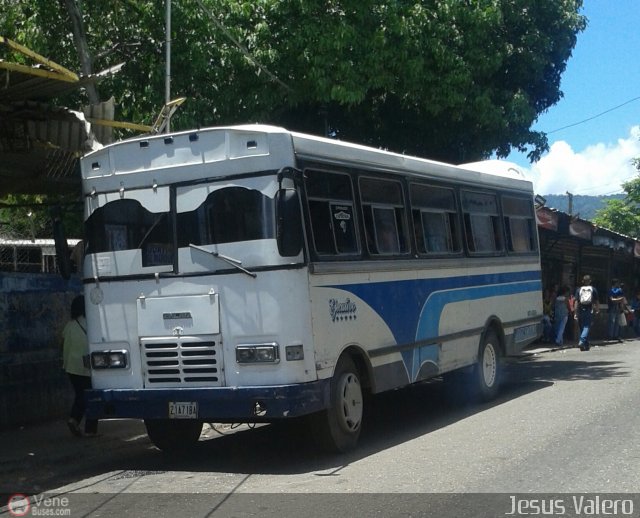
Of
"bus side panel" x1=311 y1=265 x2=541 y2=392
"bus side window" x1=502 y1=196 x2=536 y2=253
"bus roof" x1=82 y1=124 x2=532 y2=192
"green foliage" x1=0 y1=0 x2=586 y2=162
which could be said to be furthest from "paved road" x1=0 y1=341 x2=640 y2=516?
"green foliage" x1=0 y1=0 x2=586 y2=162

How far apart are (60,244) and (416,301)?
4093 mm

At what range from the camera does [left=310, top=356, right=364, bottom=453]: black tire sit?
906 cm

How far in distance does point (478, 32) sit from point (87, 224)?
8623 millimetres

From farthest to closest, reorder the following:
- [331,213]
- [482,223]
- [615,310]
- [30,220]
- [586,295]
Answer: [615,310] < [586,295] < [30,220] < [482,223] < [331,213]

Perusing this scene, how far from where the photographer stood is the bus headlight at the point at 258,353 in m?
8.55

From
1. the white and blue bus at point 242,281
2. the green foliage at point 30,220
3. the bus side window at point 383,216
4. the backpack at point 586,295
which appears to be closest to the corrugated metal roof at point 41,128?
the white and blue bus at point 242,281

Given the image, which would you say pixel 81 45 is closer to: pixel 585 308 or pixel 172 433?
pixel 172 433

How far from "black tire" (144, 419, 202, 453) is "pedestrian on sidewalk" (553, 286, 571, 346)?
15.0 metres

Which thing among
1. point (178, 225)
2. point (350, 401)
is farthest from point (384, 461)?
point (178, 225)

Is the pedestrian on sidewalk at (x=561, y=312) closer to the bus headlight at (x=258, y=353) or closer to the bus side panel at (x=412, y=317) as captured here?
the bus side panel at (x=412, y=317)

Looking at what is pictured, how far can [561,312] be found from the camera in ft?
77.2

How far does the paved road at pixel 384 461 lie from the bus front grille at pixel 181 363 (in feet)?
2.90

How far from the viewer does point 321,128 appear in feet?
56.9

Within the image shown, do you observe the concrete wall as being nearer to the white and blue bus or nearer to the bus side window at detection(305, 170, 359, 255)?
the white and blue bus
